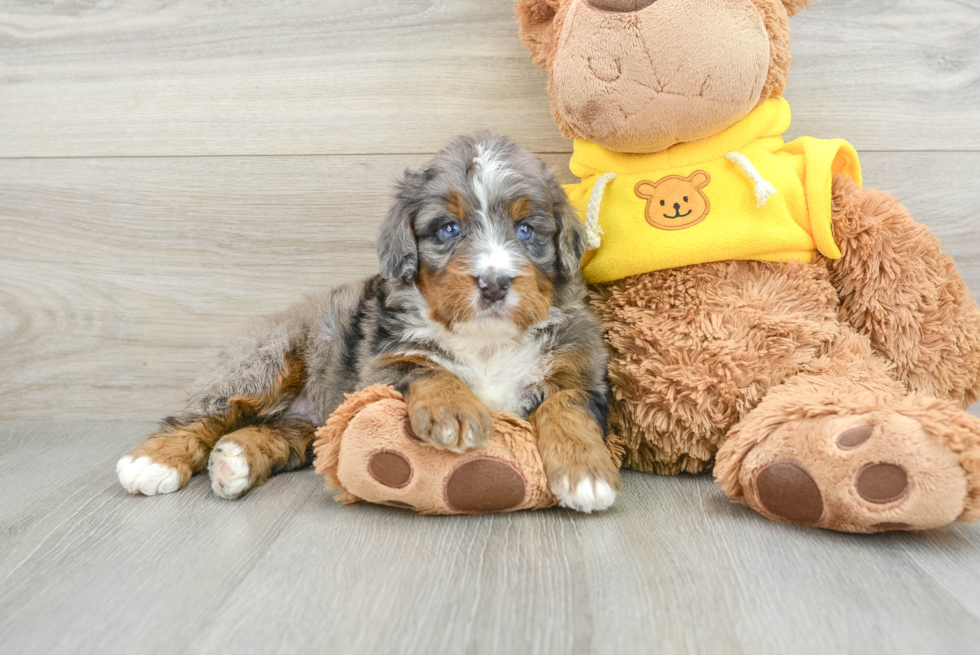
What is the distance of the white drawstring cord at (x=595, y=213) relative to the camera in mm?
2115

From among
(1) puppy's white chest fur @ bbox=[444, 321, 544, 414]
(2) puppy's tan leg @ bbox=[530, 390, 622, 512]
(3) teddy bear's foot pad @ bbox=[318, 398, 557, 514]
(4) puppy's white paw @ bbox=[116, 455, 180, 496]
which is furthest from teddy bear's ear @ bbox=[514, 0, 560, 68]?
(4) puppy's white paw @ bbox=[116, 455, 180, 496]

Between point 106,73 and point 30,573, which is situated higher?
point 106,73

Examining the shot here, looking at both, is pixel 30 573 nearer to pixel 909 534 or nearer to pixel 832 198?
pixel 909 534

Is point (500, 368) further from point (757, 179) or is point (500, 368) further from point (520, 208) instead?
point (757, 179)

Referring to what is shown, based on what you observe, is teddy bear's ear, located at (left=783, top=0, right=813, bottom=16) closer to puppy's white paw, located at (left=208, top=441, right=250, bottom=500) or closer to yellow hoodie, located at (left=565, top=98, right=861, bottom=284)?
yellow hoodie, located at (left=565, top=98, right=861, bottom=284)

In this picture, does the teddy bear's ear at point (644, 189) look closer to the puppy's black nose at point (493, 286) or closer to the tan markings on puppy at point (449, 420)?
the puppy's black nose at point (493, 286)

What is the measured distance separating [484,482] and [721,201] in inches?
42.0

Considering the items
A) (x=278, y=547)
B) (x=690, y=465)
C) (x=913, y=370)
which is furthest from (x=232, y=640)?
(x=913, y=370)

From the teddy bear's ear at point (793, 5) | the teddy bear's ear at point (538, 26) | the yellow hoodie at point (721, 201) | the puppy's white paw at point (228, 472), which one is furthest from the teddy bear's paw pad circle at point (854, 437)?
the puppy's white paw at point (228, 472)

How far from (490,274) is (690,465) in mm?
882

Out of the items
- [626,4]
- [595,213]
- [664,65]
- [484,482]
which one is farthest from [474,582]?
[626,4]

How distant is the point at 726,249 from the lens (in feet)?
6.67

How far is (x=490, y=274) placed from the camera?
5.91 feet

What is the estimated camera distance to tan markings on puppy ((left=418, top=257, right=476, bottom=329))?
6.01 feet
